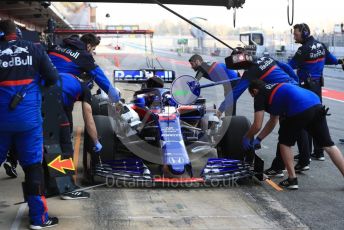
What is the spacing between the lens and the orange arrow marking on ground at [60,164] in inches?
193

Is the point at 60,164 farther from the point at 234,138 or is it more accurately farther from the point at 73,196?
the point at 234,138

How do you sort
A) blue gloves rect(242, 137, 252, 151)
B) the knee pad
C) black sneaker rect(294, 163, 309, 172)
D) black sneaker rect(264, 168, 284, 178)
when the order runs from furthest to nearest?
black sneaker rect(294, 163, 309, 172) < black sneaker rect(264, 168, 284, 178) < blue gloves rect(242, 137, 252, 151) < the knee pad

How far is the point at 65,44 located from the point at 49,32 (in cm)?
961

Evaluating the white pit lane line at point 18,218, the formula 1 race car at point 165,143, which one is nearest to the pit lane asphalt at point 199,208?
the white pit lane line at point 18,218

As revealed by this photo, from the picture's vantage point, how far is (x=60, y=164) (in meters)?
4.95

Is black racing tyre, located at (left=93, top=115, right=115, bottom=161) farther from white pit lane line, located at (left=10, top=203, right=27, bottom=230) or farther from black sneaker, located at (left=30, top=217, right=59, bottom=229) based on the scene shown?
black sneaker, located at (left=30, top=217, right=59, bottom=229)

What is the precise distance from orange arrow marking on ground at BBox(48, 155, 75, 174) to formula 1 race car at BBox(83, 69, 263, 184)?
60 centimetres

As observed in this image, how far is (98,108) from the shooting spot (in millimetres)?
8555

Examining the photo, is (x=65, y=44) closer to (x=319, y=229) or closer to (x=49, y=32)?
(x=319, y=229)

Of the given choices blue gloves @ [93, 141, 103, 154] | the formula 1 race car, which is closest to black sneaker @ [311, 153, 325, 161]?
the formula 1 race car

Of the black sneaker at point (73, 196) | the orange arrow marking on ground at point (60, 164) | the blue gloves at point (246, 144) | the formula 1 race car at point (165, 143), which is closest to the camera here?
the orange arrow marking on ground at point (60, 164)

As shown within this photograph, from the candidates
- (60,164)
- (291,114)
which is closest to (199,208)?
(60,164)

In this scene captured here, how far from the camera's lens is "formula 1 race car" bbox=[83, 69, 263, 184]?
5629mm

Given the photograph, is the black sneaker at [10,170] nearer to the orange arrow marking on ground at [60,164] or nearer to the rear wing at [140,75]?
the orange arrow marking on ground at [60,164]
